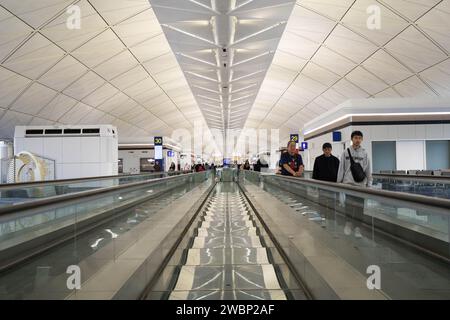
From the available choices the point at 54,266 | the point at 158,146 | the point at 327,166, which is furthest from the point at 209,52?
the point at 54,266

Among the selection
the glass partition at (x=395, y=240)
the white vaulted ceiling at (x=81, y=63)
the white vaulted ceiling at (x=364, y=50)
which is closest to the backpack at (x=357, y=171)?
the glass partition at (x=395, y=240)

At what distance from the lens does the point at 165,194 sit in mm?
9742

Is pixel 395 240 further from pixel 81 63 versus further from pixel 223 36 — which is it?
pixel 81 63

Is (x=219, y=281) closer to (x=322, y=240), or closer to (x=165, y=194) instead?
(x=322, y=240)

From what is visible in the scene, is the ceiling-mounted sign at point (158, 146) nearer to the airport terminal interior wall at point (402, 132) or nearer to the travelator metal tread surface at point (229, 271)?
the airport terminal interior wall at point (402, 132)

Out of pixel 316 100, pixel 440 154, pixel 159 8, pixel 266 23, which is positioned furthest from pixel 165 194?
pixel 316 100

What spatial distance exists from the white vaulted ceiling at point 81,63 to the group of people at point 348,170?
37.0ft

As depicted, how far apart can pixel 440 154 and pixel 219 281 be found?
21.7 meters

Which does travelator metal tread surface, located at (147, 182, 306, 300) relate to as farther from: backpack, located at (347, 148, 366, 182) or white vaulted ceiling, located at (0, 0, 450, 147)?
white vaulted ceiling, located at (0, 0, 450, 147)

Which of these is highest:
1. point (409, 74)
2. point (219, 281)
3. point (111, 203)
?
point (409, 74)

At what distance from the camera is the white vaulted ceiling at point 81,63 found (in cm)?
1567

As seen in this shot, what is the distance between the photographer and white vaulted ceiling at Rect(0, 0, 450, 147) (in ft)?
50.0

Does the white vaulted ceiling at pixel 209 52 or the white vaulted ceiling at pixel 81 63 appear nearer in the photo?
the white vaulted ceiling at pixel 209 52

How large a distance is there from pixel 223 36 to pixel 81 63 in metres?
9.30
